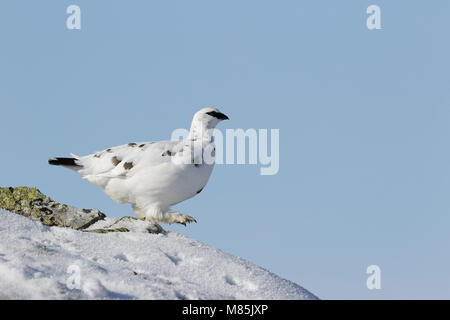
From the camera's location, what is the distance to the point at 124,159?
30.8ft

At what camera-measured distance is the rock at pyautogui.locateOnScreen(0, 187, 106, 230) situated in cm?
936

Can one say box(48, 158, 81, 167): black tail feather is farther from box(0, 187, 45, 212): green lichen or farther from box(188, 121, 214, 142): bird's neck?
box(188, 121, 214, 142): bird's neck

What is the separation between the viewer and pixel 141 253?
25.4 feet

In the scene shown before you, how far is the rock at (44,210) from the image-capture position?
936cm

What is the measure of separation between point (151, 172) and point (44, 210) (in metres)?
1.83

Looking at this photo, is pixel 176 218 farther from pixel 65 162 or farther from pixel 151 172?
pixel 65 162

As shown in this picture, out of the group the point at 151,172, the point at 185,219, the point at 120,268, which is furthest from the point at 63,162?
the point at 120,268
